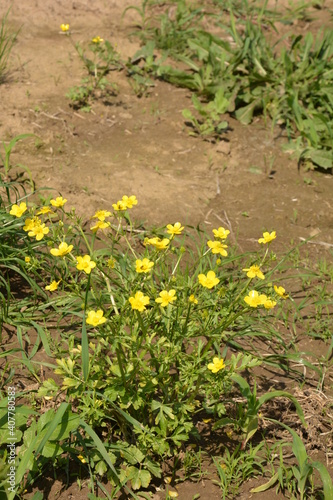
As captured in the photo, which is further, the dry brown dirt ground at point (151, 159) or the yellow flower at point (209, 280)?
the dry brown dirt ground at point (151, 159)

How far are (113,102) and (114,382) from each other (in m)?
2.92

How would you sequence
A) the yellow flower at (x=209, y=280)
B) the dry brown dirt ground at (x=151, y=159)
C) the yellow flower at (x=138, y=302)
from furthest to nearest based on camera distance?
the dry brown dirt ground at (x=151, y=159) < the yellow flower at (x=209, y=280) < the yellow flower at (x=138, y=302)

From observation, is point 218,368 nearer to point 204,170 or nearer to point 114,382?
point 114,382

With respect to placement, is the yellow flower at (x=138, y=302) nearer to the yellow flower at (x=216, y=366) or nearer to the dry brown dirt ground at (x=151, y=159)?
the yellow flower at (x=216, y=366)

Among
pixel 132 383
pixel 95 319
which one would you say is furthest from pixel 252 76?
pixel 95 319

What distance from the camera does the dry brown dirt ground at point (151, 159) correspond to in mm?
3789

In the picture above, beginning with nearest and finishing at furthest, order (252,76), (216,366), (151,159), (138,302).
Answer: (138,302) → (216,366) → (151,159) → (252,76)

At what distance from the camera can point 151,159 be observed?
418cm

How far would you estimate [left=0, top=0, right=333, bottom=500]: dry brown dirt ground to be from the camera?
12.4 feet

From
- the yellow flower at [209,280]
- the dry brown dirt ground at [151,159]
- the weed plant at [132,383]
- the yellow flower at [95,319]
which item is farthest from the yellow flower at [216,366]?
the dry brown dirt ground at [151,159]

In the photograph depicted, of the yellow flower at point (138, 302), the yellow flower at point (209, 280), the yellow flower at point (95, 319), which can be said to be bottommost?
the yellow flower at point (95, 319)

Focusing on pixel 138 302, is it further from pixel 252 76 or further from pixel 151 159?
pixel 252 76

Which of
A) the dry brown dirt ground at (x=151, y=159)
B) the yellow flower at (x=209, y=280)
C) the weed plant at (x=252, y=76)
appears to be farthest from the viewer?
the weed plant at (x=252, y=76)

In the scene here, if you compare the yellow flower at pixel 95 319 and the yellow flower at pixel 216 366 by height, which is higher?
the yellow flower at pixel 95 319
